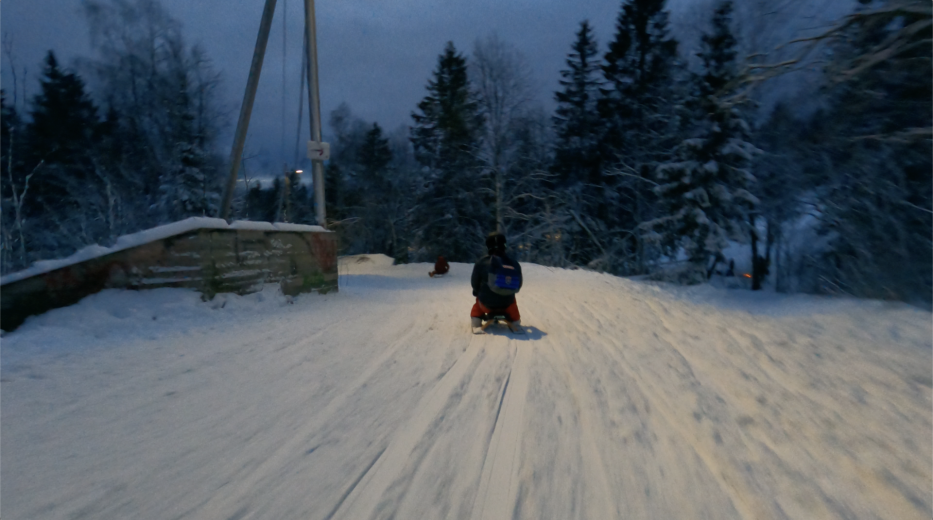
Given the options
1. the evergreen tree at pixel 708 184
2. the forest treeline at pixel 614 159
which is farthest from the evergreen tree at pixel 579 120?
the evergreen tree at pixel 708 184

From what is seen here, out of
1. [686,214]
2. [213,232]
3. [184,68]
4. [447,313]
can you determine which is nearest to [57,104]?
[184,68]

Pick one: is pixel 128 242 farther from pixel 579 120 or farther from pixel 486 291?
pixel 579 120

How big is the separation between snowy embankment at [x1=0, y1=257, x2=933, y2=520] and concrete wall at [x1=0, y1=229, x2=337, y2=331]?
0.75ft

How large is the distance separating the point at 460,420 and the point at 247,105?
10.8 metres

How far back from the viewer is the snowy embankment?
2.64 m

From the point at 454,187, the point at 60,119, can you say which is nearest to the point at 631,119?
the point at 454,187

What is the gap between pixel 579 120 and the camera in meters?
32.3

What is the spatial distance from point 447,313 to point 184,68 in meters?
23.9

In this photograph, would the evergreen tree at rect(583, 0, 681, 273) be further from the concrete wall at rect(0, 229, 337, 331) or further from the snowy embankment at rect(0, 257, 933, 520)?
the snowy embankment at rect(0, 257, 933, 520)

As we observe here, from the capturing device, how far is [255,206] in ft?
95.3

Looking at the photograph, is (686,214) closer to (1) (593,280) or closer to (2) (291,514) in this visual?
(1) (593,280)

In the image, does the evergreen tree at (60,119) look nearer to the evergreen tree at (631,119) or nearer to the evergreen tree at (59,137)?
the evergreen tree at (59,137)

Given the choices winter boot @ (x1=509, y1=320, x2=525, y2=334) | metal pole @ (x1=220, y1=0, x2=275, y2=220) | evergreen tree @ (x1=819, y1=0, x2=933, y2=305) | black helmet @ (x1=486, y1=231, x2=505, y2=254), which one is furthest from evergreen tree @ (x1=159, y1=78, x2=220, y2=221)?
evergreen tree @ (x1=819, y1=0, x2=933, y2=305)

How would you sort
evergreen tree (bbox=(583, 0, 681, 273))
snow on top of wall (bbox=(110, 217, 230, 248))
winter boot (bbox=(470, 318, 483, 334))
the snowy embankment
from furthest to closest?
evergreen tree (bbox=(583, 0, 681, 273)) → winter boot (bbox=(470, 318, 483, 334)) → snow on top of wall (bbox=(110, 217, 230, 248)) → the snowy embankment
